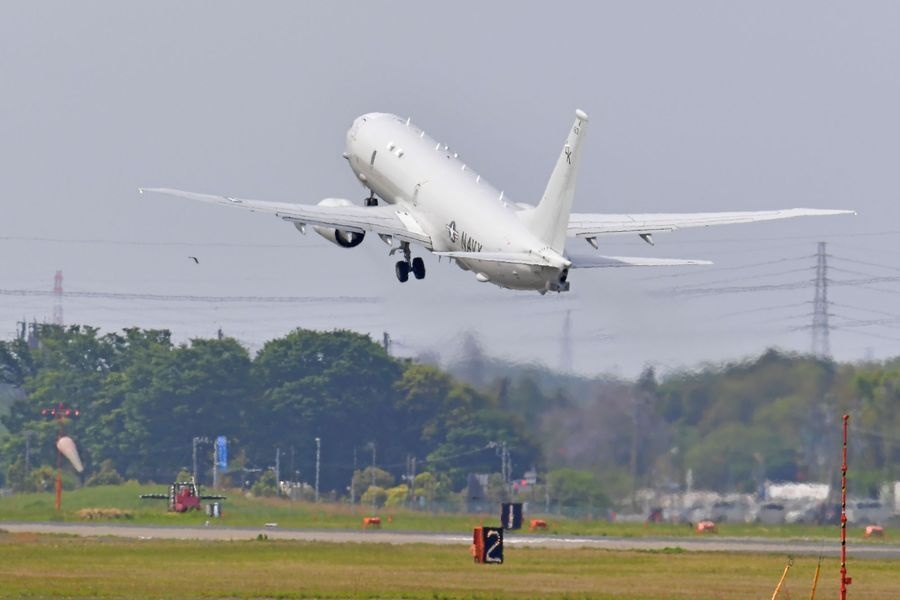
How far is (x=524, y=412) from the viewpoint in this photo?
126 meters

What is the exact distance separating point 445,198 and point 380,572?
1709 cm

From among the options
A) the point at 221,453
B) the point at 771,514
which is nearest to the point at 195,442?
the point at 221,453

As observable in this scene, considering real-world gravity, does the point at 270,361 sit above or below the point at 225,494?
above

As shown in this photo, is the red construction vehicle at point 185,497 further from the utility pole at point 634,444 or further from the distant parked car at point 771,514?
the distant parked car at point 771,514

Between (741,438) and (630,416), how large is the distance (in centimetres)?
644

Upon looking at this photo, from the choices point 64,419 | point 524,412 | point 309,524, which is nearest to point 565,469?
point 524,412

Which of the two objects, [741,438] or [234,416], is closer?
[741,438]

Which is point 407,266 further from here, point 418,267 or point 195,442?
point 195,442

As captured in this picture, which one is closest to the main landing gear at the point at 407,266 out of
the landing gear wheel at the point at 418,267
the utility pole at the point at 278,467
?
the landing gear wheel at the point at 418,267

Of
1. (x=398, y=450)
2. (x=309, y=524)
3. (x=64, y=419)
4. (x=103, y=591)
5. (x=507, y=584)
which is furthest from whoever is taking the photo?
(x=64, y=419)

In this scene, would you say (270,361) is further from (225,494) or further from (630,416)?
(630,416)

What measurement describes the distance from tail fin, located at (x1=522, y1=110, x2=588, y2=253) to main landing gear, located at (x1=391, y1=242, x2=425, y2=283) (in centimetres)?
1131

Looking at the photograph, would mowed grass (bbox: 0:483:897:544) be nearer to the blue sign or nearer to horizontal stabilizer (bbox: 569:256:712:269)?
the blue sign

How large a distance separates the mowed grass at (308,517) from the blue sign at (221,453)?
5268 millimetres
